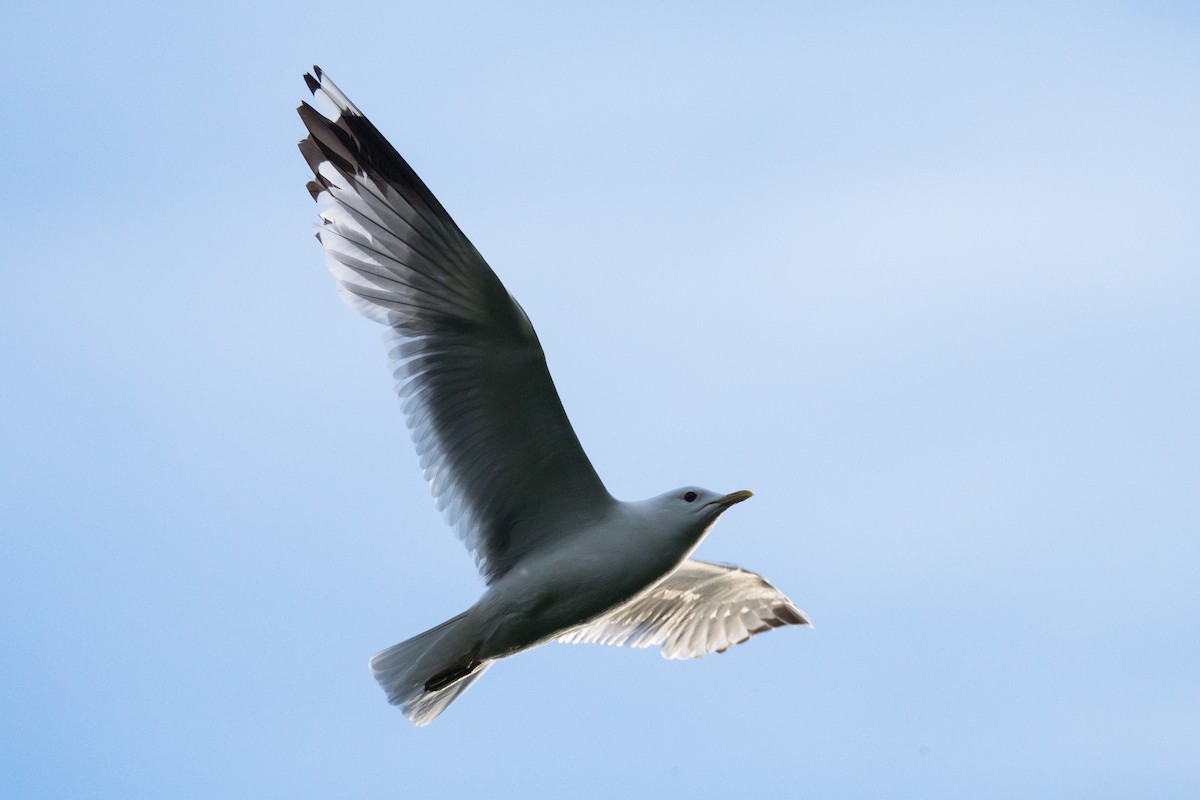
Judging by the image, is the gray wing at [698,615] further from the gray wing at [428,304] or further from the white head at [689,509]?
the gray wing at [428,304]

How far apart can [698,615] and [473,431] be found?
272 centimetres

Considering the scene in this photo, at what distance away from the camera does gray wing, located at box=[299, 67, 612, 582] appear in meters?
8.43

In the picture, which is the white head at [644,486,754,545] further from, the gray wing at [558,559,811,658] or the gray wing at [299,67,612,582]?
the gray wing at [558,559,811,658]

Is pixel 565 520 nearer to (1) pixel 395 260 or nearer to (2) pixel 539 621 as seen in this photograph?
(2) pixel 539 621

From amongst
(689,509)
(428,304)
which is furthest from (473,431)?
(689,509)

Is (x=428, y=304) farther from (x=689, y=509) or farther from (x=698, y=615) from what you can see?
(x=698, y=615)

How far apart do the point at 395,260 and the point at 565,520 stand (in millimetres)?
1764

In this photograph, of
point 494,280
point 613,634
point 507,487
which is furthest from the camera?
point 613,634

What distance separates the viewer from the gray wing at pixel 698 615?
10.3 metres

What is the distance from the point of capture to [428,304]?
335 inches

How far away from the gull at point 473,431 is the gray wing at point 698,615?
1.42 metres

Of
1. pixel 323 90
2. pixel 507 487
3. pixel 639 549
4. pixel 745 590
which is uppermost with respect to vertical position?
pixel 323 90

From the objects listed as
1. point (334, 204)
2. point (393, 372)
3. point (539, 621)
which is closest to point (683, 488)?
point (539, 621)

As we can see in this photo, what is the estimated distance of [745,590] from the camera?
10.6m
